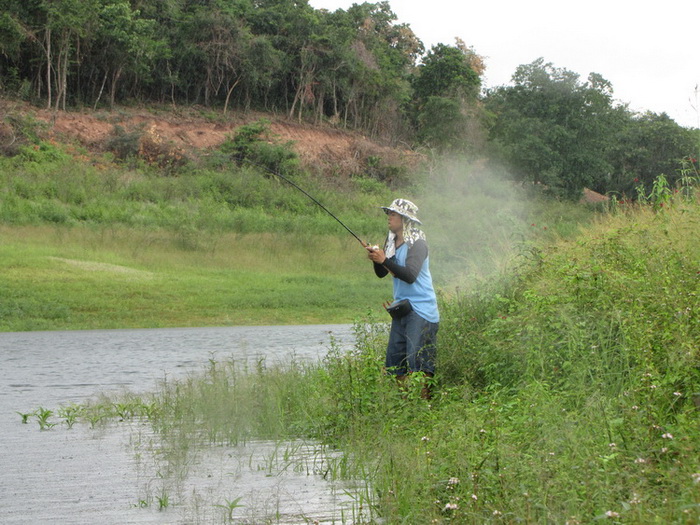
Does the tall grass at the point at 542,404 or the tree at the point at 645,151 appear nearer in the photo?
the tall grass at the point at 542,404

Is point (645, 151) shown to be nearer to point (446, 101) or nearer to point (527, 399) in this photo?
point (446, 101)

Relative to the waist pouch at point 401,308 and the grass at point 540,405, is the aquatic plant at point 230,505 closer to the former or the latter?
the grass at point 540,405

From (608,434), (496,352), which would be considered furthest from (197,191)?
(608,434)

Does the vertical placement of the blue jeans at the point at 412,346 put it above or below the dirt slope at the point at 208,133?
below

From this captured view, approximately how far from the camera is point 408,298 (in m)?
7.18

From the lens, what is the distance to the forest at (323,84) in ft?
137

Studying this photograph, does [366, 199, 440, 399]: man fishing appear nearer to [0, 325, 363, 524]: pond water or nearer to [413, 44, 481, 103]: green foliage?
[0, 325, 363, 524]: pond water

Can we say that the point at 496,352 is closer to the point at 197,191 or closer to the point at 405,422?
the point at 405,422

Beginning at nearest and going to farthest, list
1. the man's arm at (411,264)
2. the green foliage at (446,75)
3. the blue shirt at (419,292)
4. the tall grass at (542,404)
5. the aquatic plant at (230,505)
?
the tall grass at (542,404) < the aquatic plant at (230,505) < the man's arm at (411,264) < the blue shirt at (419,292) < the green foliage at (446,75)

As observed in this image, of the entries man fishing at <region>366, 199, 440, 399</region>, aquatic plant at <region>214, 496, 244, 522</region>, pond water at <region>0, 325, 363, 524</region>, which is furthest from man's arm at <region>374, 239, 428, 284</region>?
aquatic plant at <region>214, 496, 244, 522</region>

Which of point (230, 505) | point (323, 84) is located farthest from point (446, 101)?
point (230, 505)

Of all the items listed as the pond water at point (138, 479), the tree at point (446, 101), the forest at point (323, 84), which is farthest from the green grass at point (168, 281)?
the tree at point (446, 101)

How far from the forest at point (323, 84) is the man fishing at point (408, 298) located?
1350 inches

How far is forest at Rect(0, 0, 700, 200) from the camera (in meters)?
41.7
